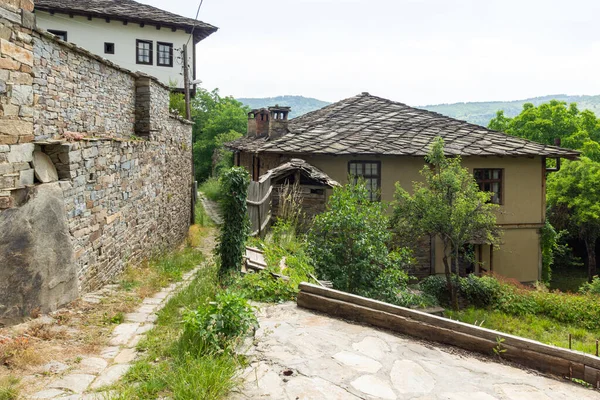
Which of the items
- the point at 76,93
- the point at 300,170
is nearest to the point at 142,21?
the point at 300,170

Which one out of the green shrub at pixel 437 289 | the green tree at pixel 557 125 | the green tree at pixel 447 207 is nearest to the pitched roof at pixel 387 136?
the green tree at pixel 447 207

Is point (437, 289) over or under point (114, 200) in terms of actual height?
under

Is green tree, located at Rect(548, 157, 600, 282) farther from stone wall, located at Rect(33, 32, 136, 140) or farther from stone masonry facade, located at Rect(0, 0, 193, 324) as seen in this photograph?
stone wall, located at Rect(33, 32, 136, 140)

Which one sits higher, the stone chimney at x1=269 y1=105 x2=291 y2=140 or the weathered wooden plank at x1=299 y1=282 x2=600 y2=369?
the stone chimney at x1=269 y1=105 x2=291 y2=140

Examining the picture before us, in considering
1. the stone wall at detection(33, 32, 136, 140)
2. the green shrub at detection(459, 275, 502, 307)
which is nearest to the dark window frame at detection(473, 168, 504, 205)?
the green shrub at detection(459, 275, 502, 307)

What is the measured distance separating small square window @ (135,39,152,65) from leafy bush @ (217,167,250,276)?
14.4 meters

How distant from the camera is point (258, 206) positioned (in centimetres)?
942

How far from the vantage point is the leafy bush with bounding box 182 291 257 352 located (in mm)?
3941

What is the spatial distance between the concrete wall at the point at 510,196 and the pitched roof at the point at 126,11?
7.22 m

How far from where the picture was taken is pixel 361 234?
8094 millimetres

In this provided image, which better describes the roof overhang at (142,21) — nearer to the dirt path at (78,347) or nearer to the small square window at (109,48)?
the small square window at (109,48)

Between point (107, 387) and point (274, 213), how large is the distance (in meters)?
7.96

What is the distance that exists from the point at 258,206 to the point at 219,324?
5.46m

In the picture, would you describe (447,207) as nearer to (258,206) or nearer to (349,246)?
(349,246)
